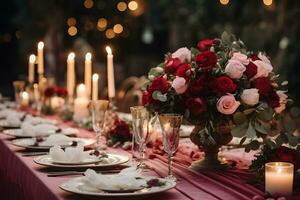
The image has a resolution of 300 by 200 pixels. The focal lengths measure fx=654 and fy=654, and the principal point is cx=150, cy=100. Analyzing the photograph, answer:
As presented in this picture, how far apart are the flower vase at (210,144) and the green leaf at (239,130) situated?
0.11 metres

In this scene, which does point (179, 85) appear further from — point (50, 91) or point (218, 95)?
point (50, 91)

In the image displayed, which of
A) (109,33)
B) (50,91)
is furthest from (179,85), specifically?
(109,33)

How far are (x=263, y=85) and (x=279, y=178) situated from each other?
0.54 meters

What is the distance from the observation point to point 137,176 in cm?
202

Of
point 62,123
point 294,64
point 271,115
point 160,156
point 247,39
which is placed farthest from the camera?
point 247,39

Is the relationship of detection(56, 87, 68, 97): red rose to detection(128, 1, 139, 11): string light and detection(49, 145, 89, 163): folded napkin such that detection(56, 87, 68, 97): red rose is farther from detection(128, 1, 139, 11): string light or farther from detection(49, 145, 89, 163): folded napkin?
detection(128, 1, 139, 11): string light

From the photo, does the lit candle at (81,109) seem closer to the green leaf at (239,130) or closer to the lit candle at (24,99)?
the lit candle at (24,99)

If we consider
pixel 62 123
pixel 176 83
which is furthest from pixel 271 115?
pixel 62 123

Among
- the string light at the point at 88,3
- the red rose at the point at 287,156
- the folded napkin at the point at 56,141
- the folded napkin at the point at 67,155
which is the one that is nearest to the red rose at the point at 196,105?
the red rose at the point at 287,156

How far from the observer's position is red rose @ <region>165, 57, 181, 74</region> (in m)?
2.54

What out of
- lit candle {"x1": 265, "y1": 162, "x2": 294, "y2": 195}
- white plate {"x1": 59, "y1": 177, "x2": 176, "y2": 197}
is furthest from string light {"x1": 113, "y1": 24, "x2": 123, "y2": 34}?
lit candle {"x1": 265, "y1": 162, "x2": 294, "y2": 195}

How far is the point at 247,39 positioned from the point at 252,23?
0.65 metres

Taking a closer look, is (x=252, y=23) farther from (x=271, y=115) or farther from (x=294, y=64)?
(x=271, y=115)

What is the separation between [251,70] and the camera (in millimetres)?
2471
